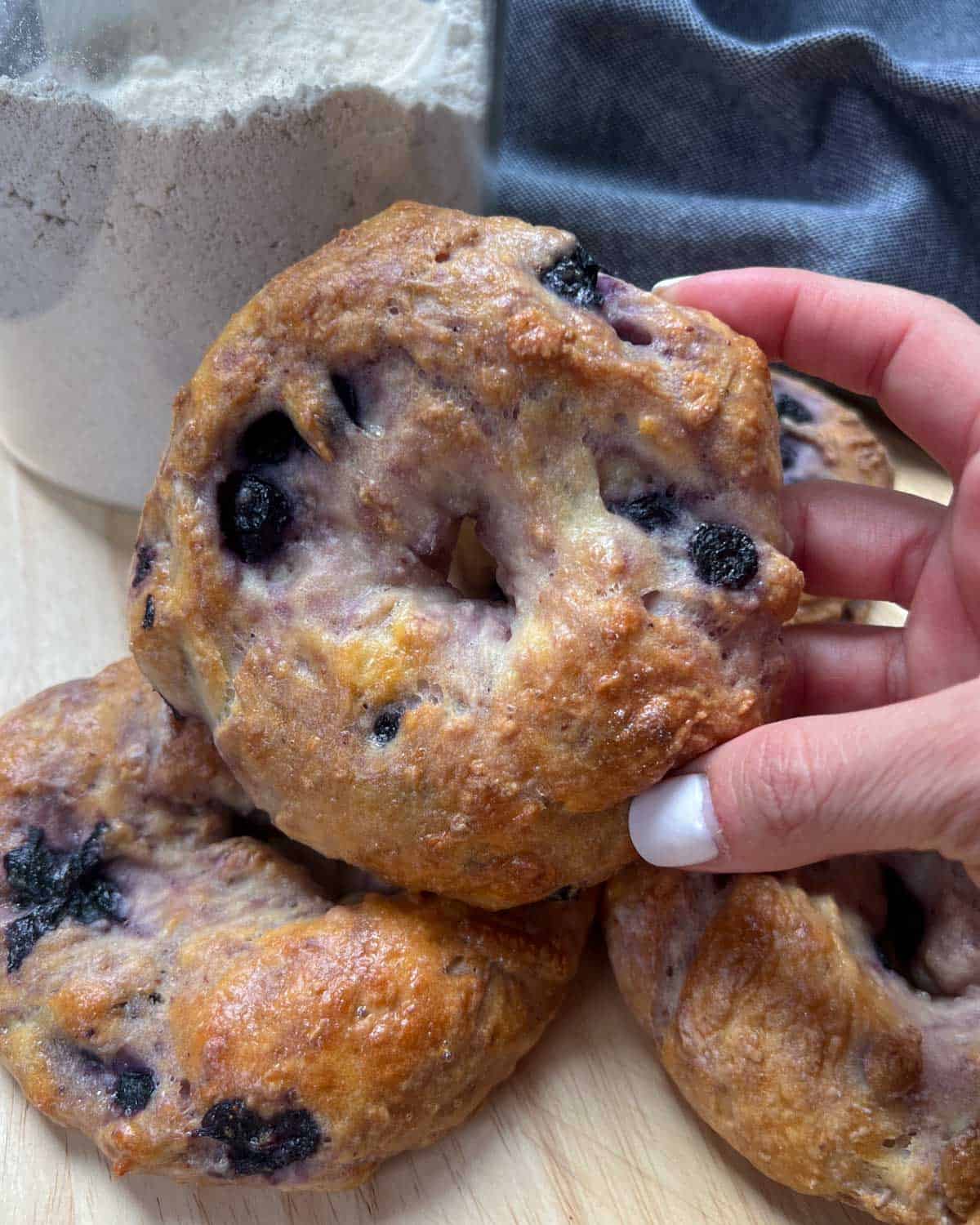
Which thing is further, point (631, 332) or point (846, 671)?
point (846, 671)

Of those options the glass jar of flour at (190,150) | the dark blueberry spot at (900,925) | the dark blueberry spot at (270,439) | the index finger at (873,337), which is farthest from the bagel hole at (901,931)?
the glass jar of flour at (190,150)

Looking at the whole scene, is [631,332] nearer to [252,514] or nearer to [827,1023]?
[252,514]

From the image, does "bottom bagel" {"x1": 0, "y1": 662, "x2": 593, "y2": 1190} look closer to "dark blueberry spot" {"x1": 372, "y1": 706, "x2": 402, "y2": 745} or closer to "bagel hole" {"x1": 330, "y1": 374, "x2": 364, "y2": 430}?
"dark blueberry spot" {"x1": 372, "y1": 706, "x2": 402, "y2": 745}

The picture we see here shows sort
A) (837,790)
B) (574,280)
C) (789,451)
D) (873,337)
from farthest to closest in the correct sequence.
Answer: (789,451) → (873,337) → (574,280) → (837,790)

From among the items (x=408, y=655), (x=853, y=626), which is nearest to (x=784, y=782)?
(x=408, y=655)

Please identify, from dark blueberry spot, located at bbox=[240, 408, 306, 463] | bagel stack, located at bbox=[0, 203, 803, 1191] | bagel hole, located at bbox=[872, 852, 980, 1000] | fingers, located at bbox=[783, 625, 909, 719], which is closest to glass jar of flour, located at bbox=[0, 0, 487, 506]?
bagel stack, located at bbox=[0, 203, 803, 1191]

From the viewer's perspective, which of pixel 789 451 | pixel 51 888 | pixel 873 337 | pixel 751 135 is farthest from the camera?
pixel 751 135

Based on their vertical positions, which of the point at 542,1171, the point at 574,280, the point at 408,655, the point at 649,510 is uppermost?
the point at 574,280
